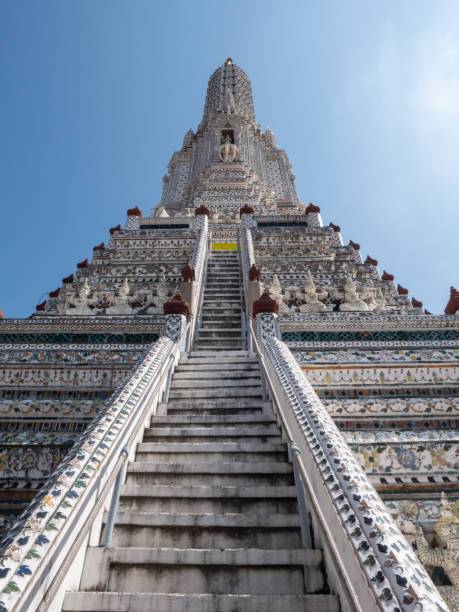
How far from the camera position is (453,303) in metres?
8.16

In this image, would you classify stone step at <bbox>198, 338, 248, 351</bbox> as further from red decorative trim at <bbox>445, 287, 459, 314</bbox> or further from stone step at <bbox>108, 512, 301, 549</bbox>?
stone step at <bbox>108, 512, 301, 549</bbox>

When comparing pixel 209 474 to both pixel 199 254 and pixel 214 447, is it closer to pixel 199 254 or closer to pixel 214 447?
pixel 214 447

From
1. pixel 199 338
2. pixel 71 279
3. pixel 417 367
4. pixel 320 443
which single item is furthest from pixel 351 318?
pixel 71 279

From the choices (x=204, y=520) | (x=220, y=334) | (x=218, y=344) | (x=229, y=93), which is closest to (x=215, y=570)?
(x=204, y=520)

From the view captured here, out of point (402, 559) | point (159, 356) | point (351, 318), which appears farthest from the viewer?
point (351, 318)

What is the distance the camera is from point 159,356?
5.45 metres

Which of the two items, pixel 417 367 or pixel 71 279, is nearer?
pixel 417 367

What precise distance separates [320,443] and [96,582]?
1.73 metres

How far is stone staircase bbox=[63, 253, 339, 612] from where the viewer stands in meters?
2.41

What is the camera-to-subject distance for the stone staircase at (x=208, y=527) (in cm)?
241

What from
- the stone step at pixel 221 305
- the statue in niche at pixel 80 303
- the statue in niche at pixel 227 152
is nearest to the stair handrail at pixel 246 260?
the stone step at pixel 221 305

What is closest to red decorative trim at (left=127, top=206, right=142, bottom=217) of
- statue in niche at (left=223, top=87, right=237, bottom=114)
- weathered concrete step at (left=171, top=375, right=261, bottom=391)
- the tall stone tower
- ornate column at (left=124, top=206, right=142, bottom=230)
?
ornate column at (left=124, top=206, right=142, bottom=230)

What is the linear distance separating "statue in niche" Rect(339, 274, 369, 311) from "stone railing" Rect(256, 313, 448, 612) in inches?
245

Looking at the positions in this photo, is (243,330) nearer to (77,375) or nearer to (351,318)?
(351,318)
